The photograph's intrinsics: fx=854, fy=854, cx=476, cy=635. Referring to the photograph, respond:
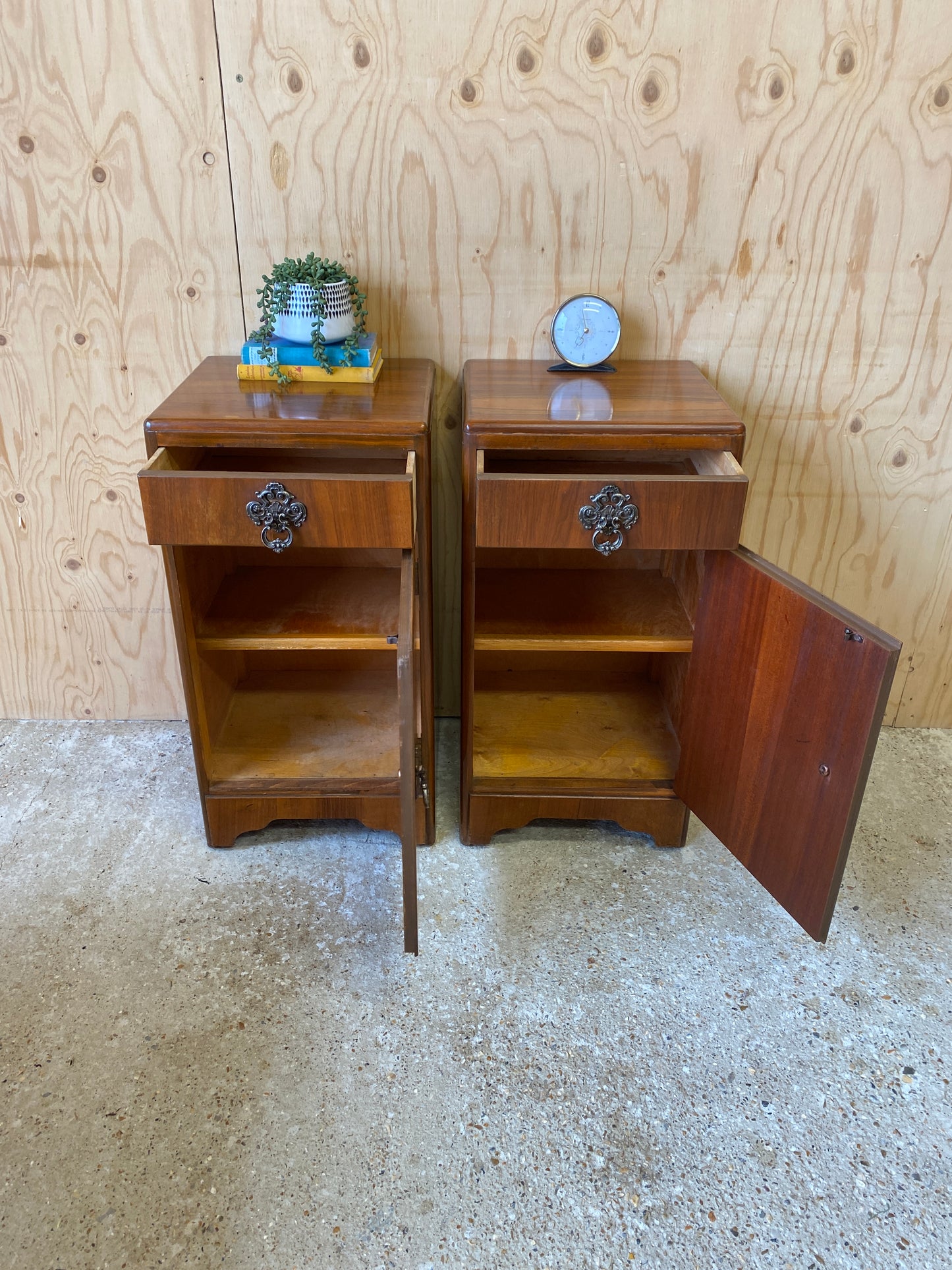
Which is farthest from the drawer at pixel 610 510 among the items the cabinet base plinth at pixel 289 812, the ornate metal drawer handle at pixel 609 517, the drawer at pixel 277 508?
the cabinet base plinth at pixel 289 812

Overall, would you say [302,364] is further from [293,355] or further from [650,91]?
[650,91]

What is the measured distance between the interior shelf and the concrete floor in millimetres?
170

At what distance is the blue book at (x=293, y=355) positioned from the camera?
161 cm

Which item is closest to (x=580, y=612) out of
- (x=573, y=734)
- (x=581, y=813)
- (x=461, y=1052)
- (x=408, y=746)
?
(x=573, y=734)

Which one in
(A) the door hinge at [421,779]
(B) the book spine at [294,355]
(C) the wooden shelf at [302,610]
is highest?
(B) the book spine at [294,355]

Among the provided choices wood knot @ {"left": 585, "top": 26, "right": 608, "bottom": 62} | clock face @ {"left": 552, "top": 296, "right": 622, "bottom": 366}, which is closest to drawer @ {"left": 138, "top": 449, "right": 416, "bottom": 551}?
clock face @ {"left": 552, "top": 296, "right": 622, "bottom": 366}

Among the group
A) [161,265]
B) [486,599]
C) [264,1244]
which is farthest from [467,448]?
[264,1244]

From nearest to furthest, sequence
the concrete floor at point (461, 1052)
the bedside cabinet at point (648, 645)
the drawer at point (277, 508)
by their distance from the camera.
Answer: the concrete floor at point (461, 1052)
the bedside cabinet at point (648, 645)
the drawer at point (277, 508)

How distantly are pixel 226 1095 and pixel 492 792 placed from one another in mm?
715

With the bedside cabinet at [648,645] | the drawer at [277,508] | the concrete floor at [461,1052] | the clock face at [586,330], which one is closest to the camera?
the concrete floor at [461,1052]

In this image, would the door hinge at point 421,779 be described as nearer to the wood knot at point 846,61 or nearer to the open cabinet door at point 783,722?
the open cabinet door at point 783,722

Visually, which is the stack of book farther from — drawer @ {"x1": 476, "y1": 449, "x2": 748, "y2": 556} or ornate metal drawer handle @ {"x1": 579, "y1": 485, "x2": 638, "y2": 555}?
ornate metal drawer handle @ {"x1": 579, "y1": 485, "x2": 638, "y2": 555}

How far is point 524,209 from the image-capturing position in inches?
66.3

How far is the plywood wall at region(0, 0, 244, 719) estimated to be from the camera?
158 centimetres
